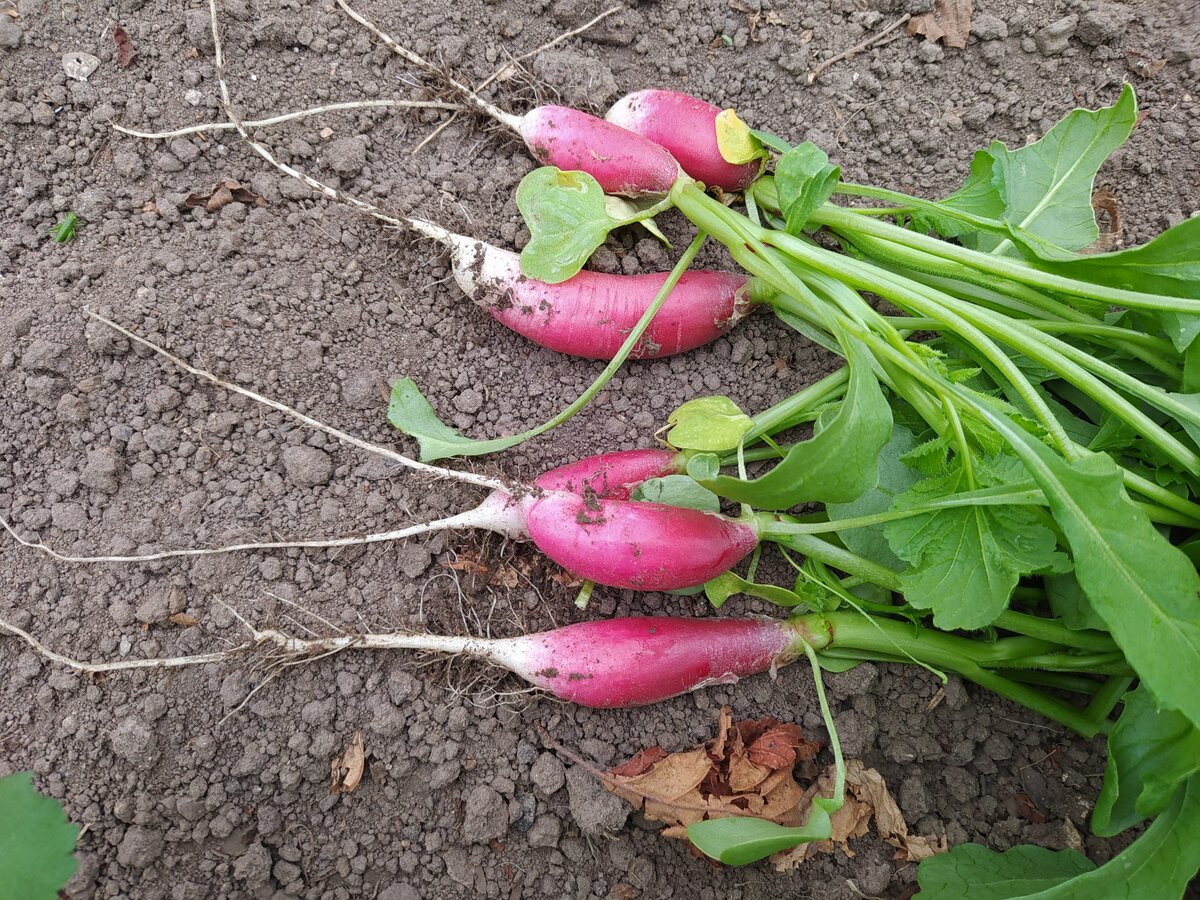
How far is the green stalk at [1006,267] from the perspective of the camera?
142 centimetres

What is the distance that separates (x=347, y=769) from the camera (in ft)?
5.43

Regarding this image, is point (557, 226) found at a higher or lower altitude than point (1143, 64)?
lower

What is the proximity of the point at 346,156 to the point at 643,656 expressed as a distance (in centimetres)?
148

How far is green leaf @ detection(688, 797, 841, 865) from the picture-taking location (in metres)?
1.33

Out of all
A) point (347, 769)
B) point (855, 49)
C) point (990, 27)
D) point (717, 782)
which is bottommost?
point (347, 769)

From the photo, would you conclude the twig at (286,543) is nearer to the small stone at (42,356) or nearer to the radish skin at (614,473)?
the radish skin at (614,473)

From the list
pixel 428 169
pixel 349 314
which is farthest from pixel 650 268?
pixel 349 314

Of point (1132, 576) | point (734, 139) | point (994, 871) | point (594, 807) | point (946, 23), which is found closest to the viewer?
point (1132, 576)

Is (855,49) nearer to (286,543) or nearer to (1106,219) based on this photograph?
(1106,219)

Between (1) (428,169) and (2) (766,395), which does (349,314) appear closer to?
(1) (428,169)

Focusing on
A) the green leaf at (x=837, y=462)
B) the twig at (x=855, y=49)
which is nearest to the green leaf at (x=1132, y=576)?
the green leaf at (x=837, y=462)

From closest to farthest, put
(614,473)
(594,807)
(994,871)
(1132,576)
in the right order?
1. (1132,576)
2. (994,871)
3. (594,807)
4. (614,473)

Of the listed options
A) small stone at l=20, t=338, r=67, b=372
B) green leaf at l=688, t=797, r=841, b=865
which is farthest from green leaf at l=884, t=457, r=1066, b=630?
small stone at l=20, t=338, r=67, b=372

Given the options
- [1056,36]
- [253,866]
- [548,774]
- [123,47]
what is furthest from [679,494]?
[123,47]
